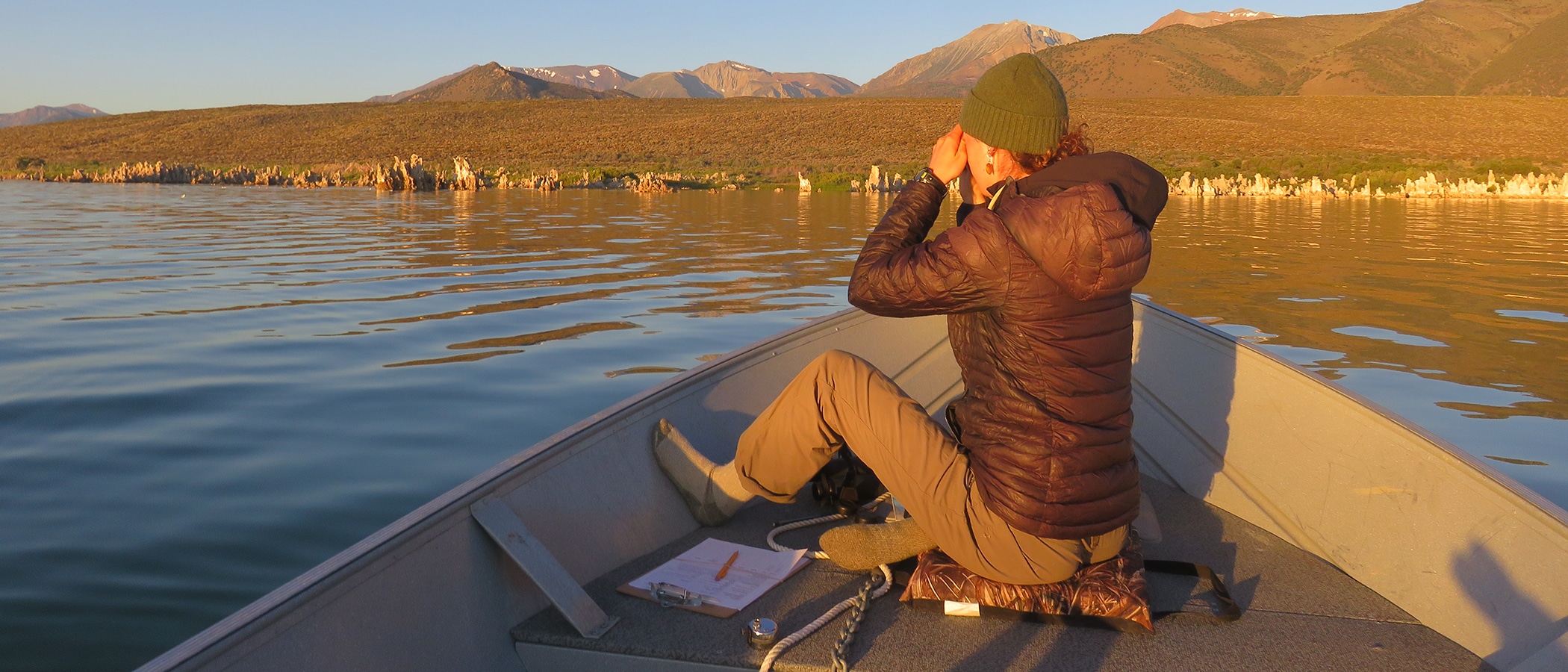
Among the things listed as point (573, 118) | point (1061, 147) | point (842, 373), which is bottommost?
point (842, 373)

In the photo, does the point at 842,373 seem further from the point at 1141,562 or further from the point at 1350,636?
the point at 1350,636

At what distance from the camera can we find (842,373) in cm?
315

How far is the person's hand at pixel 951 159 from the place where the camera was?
3061 millimetres

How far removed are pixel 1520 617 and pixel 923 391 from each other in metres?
2.83

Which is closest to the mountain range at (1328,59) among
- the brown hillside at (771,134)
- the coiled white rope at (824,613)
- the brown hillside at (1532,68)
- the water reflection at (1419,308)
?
the brown hillside at (1532,68)

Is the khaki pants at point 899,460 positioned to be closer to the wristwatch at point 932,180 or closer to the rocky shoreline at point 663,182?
the wristwatch at point 932,180

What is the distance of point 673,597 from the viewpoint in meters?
3.01

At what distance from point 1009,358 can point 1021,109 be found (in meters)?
0.65

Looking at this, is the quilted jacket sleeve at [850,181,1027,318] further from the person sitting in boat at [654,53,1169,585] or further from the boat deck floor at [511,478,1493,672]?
the boat deck floor at [511,478,1493,672]

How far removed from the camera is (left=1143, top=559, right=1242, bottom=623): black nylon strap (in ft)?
9.81

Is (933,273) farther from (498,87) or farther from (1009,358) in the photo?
(498,87)

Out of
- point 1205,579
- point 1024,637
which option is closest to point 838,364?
point 1024,637

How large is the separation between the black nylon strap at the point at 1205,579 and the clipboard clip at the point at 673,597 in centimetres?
129

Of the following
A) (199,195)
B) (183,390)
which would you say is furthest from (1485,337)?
(199,195)
